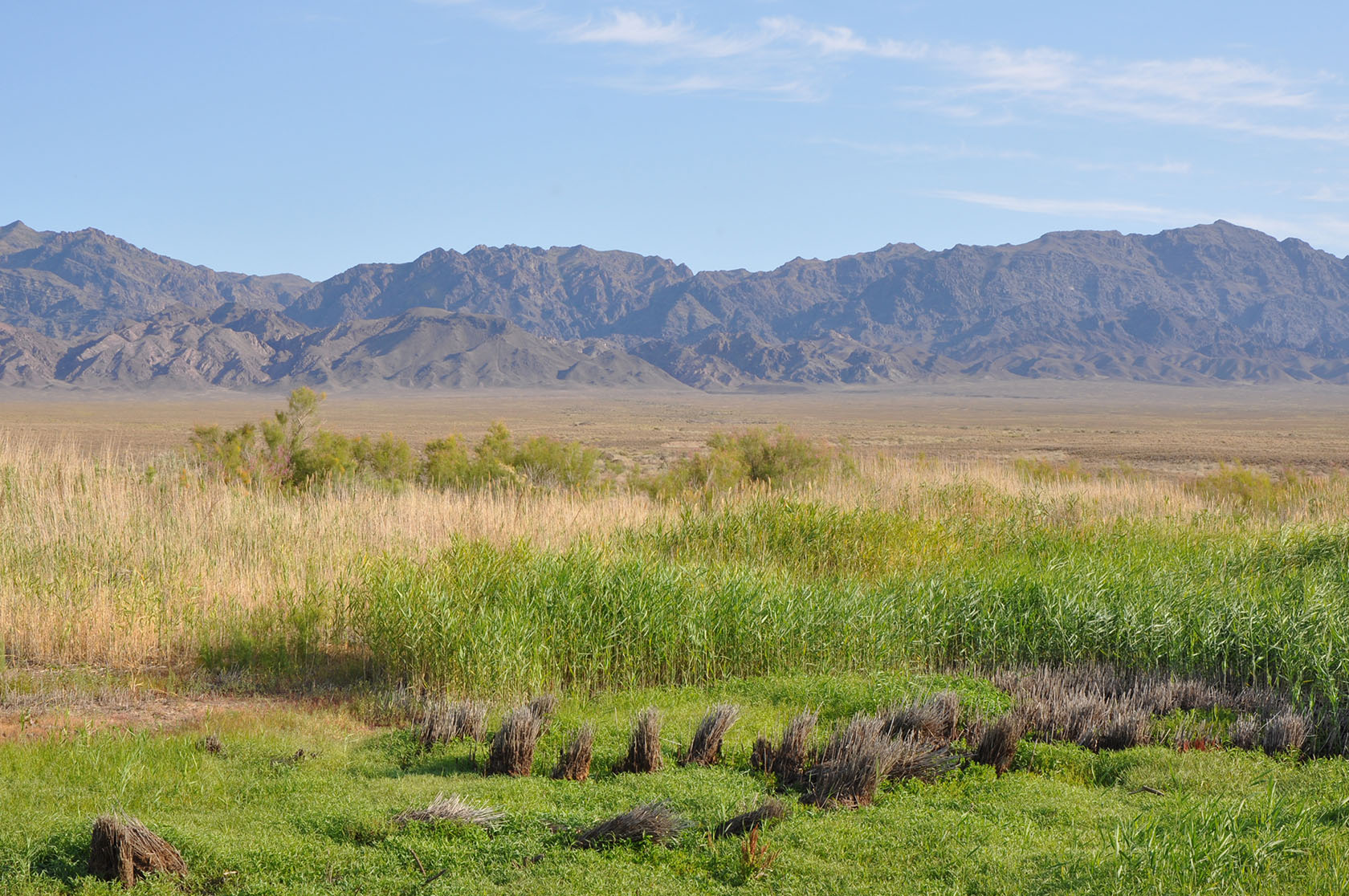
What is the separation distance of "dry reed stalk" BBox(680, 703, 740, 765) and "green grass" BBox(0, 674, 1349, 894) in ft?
0.37

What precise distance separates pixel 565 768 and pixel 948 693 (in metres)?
2.23

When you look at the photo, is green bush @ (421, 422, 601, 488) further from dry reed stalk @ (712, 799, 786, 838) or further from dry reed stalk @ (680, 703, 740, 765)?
dry reed stalk @ (712, 799, 786, 838)

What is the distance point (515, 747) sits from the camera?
18.4 feet

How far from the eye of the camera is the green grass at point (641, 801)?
4.27 metres

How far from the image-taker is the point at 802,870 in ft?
14.6

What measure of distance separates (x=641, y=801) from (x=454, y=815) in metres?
0.90

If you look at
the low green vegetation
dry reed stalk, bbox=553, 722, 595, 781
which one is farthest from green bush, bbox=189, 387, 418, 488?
dry reed stalk, bbox=553, 722, 595, 781

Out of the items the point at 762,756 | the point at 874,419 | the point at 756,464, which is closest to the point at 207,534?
the point at 762,756

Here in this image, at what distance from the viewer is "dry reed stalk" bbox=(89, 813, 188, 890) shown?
417cm

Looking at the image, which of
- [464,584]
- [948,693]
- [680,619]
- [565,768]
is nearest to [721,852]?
[565,768]

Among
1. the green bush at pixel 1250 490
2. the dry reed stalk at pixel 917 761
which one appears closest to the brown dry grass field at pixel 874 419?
the dry reed stalk at pixel 917 761

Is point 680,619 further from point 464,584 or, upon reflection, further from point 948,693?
point 948,693

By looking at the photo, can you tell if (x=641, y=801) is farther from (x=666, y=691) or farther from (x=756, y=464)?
(x=756, y=464)

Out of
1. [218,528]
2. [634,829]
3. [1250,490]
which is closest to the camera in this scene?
[634,829]
